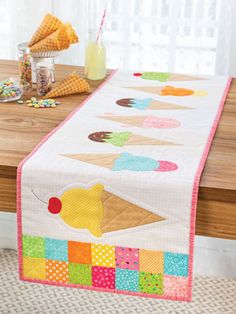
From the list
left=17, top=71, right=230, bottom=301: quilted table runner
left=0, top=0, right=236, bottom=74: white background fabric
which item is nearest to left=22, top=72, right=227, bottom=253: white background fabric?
left=17, top=71, right=230, bottom=301: quilted table runner

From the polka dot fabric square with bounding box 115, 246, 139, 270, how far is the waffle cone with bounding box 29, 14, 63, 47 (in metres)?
1.04

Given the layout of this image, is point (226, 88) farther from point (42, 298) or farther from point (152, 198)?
point (42, 298)

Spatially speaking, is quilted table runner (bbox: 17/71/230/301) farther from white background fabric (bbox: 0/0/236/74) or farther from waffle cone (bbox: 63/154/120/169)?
white background fabric (bbox: 0/0/236/74)

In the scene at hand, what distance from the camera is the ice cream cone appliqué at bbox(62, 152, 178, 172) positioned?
5.69 feet

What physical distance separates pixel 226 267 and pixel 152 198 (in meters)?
1.39

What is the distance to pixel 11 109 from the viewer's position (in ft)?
7.25

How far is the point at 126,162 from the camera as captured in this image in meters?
1.77

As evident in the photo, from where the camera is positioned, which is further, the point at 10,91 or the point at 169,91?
the point at 169,91

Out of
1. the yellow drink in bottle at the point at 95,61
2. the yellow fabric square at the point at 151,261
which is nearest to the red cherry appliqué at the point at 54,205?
the yellow fabric square at the point at 151,261

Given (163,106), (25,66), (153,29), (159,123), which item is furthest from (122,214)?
(153,29)

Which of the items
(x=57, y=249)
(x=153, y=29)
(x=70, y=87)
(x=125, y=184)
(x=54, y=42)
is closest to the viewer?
(x=125, y=184)

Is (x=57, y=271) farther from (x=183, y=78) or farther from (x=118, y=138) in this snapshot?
(x=183, y=78)

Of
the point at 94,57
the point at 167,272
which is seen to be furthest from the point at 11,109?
the point at 167,272

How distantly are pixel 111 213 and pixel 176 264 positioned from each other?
0.64 feet
